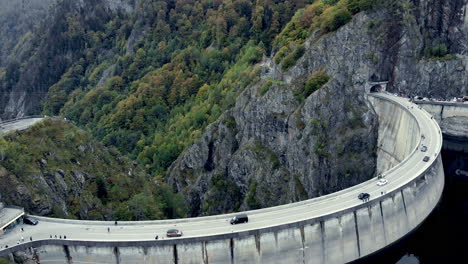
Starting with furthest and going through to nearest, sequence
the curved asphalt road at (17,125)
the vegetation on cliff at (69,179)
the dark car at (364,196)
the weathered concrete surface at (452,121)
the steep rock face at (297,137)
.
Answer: the weathered concrete surface at (452,121)
the steep rock face at (297,137)
the curved asphalt road at (17,125)
the dark car at (364,196)
the vegetation on cliff at (69,179)

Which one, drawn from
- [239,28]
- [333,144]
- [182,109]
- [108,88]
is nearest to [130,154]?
[182,109]

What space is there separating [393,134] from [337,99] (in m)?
13.8

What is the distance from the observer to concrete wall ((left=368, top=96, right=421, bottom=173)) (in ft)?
271

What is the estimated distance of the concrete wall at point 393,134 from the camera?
271 feet

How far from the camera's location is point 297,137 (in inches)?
3696

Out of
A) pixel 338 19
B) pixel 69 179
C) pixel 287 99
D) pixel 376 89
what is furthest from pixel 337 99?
pixel 69 179

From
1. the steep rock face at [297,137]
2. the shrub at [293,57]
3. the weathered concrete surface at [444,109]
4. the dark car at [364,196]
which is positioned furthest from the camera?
the shrub at [293,57]

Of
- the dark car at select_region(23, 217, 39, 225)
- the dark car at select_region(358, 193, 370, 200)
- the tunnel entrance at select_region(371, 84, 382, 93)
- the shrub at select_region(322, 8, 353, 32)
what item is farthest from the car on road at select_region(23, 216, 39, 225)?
the tunnel entrance at select_region(371, 84, 382, 93)

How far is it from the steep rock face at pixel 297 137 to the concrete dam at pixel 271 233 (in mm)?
20488

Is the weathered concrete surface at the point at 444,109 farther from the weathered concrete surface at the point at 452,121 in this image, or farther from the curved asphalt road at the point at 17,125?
the curved asphalt road at the point at 17,125

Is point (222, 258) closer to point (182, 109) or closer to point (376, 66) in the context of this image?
point (376, 66)

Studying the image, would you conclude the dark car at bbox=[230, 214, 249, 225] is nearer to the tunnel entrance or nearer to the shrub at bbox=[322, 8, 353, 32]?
the tunnel entrance

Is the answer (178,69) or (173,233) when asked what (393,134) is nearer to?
(173,233)

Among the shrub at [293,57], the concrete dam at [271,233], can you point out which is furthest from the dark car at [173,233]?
the shrub at [293,57]
